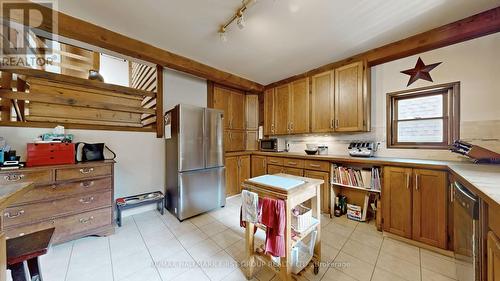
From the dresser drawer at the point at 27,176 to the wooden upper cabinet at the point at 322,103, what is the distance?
12.0 feet

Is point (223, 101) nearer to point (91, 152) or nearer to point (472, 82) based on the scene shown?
point (91, 152)

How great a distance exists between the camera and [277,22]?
1977mm

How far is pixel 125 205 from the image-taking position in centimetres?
243

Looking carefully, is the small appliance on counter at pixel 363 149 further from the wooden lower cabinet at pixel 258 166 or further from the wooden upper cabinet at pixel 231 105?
the wooden upper cabinet at pixel 231 105

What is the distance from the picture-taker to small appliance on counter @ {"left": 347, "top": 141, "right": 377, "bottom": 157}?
8.46 feet

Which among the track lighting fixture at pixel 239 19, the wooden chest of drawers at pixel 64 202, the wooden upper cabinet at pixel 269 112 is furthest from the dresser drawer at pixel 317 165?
the wooden chest of drawers at pixel 64 202

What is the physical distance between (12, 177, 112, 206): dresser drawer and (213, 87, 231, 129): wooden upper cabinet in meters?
2.27

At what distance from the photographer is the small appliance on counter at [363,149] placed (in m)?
2.58

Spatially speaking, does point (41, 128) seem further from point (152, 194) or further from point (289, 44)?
point (289, 44)

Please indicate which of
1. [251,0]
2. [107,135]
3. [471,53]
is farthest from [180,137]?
[471,53]

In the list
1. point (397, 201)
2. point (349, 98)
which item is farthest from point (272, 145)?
point (397, 201)

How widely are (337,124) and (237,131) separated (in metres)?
2.12

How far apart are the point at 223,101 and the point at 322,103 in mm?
2051

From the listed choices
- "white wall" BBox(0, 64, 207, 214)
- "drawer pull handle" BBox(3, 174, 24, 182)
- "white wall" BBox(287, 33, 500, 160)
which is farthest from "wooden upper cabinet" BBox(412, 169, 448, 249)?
"drawer pull handle" BBox(3, 174, 24, 182)
